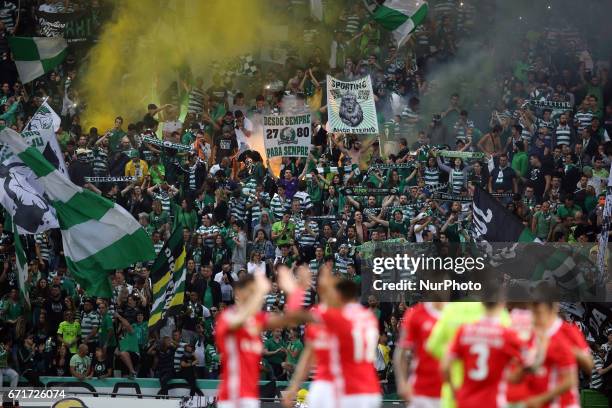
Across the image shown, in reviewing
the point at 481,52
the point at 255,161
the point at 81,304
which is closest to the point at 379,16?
the point at 481,52

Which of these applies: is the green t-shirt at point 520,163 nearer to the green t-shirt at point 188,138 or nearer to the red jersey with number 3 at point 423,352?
the green t-shirt at point 188,138

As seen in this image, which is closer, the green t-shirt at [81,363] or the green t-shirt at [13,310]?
the green t-shirt at [81,363]

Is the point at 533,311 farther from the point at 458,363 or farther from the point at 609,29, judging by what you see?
the point at 609,29

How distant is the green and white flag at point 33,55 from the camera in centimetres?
3003

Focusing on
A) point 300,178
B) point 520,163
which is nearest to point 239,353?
point 300,178

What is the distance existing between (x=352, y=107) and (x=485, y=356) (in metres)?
15.1

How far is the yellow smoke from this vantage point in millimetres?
30594

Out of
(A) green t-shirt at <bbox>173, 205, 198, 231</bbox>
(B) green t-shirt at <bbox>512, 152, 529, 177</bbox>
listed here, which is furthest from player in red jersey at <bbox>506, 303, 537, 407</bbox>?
(B) green t-shirt at <bbox>512, 152, 529, 177</bbox>

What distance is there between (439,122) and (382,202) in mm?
3055

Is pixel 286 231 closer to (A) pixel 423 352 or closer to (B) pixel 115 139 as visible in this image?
(B) pixel 115 139

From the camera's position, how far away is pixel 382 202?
2491cm

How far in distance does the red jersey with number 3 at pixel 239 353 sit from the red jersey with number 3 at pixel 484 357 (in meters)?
1.93

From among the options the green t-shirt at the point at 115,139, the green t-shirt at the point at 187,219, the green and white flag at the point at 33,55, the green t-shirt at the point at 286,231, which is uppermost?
the green and white flag at the point at 33,55

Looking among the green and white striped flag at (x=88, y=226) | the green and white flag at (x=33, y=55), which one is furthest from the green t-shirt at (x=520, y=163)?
the green and white flag at (x=33, y=55)
